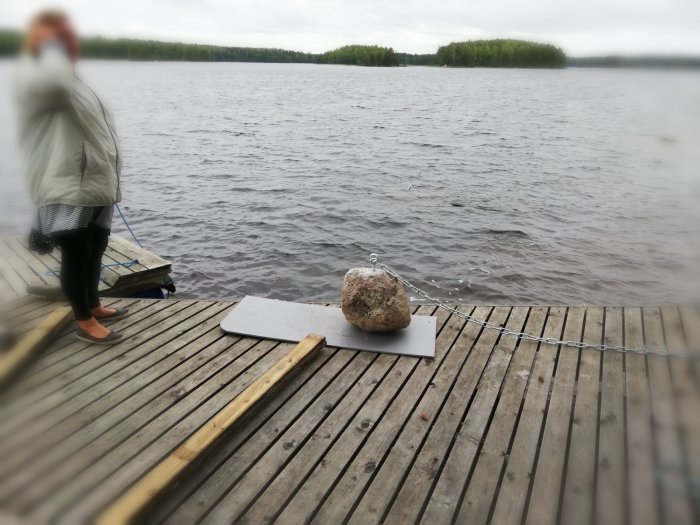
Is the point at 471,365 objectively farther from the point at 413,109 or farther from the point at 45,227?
the point at 413,109

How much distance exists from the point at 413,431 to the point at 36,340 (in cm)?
236

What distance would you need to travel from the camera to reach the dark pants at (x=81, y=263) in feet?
11.4

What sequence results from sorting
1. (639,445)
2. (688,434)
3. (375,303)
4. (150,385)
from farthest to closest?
(375,303)
(150,385)
(639,445)
(688,434)

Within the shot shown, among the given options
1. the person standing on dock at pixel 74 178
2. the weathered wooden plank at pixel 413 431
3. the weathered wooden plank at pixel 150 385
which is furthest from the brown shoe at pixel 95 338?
the weathered wooden plank at pixel 413 431

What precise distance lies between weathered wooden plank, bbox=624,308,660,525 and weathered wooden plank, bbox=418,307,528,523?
2.62 ft

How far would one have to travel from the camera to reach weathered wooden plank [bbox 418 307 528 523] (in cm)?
257

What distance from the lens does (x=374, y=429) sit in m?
3.21

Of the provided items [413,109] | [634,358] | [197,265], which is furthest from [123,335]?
[413,109]

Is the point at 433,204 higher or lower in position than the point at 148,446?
lower

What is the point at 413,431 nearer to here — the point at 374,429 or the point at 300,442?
the point at 374,429

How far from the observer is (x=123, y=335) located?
4230mm

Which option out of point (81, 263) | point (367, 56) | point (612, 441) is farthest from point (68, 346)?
point (367, 56)

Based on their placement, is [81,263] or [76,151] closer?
[76,151]

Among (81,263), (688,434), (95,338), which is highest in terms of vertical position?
(688,434)
